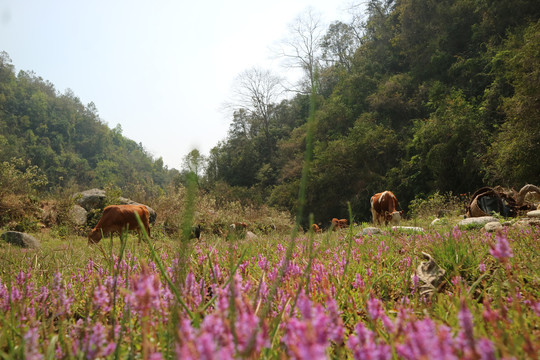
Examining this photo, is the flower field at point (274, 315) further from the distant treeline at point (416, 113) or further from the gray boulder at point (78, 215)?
the distant treeline at point (416, 113)

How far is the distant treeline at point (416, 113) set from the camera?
52.7ft

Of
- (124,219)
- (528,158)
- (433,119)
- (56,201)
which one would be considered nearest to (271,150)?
(433,119)

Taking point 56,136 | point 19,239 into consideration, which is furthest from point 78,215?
point 56,136

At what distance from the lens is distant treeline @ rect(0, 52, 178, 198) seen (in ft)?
192

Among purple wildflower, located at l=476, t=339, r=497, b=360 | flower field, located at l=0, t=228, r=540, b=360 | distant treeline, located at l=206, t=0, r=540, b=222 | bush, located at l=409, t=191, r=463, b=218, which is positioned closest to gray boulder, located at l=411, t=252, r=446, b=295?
flower field, located at l=0, t=228, r=540, b=360

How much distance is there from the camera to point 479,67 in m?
23.4

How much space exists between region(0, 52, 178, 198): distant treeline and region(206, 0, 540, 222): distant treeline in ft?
90.9

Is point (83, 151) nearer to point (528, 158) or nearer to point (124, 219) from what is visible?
point (124, 219)

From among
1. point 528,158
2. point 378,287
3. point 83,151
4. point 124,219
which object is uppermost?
point 83,151

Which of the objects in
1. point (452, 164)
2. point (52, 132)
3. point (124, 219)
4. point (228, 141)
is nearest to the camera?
point (124, 219)

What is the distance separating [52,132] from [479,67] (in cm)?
7845

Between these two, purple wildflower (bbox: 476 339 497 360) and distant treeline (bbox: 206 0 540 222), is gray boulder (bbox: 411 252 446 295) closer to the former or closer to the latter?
purple wildflower (bbox: 476 339 497 360)

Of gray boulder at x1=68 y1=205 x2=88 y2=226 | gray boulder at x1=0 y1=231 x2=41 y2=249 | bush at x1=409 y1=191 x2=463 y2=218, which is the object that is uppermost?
gray boulder at x1=68 y1=205 x2=88 y2=226

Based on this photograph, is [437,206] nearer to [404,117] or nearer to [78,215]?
[404,117]
